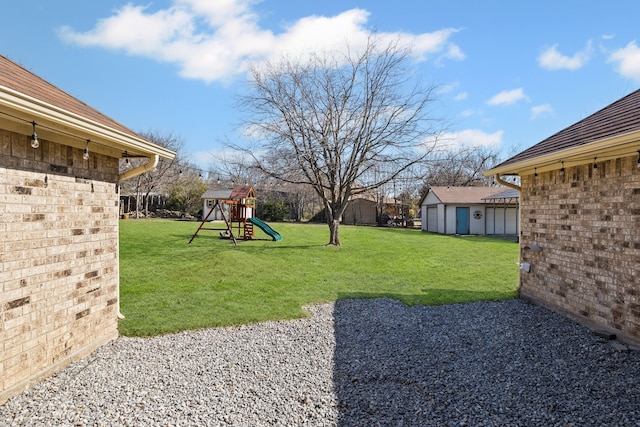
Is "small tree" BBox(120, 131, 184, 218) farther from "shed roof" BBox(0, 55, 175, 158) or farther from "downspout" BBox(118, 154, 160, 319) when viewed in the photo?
"shed roof" BBox(0, 55, 175, 158)

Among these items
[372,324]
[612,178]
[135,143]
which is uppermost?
[135,143]

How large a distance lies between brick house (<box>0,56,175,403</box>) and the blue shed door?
22.5 meters

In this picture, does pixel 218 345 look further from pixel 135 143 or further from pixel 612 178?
pixel 612 178

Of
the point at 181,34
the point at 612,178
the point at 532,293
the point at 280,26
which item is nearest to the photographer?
the point at 612,178

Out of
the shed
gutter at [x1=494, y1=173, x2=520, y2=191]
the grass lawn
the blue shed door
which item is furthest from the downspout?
the blue shed door

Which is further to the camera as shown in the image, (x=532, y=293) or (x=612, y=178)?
(x=532, y=293)

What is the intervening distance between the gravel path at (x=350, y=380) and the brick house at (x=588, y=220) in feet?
1.70

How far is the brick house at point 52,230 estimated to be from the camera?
10.2 feet

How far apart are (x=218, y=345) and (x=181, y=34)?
703 centimetres

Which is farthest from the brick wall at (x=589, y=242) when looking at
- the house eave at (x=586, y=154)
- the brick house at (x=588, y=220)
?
the house eave at (x=586, y=154)

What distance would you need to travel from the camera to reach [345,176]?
15742mm

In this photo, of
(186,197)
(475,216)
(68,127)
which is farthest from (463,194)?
(68,127)

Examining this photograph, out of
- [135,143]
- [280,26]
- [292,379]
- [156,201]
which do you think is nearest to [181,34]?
[280,26]

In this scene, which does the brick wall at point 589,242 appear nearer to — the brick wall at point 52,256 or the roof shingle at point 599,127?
the roof shingle at point 599,127
